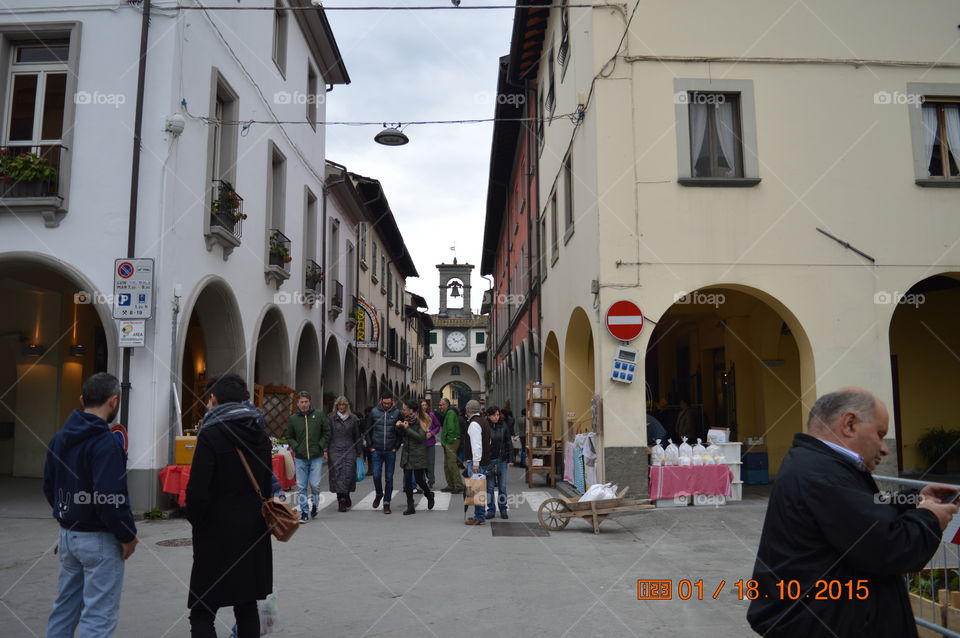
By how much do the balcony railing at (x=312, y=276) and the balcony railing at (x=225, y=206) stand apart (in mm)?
5921

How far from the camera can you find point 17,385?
15.6 m

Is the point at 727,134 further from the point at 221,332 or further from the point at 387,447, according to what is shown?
the point at 221,332

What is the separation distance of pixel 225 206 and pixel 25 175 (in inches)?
127

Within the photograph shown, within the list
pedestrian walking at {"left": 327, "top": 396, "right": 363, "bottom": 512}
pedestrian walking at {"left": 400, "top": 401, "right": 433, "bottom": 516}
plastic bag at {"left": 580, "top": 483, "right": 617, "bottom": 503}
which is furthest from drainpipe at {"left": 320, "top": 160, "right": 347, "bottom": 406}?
plastic bag at {"left": 580, "top": 483, "right": 617, "bottom": 503}

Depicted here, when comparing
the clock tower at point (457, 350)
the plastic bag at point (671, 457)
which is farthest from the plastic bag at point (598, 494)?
the clock tower at point (457, 350)

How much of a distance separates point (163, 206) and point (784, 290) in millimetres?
9650

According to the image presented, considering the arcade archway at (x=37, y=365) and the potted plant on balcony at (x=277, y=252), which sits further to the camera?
the potted plant on balcony at (x=277, y=252)

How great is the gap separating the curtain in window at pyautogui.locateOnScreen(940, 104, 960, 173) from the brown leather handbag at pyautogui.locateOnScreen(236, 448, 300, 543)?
12710 millimetres

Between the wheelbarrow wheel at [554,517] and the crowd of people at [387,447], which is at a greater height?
the crowd of people at [387,447]

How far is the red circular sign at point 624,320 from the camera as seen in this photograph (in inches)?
460

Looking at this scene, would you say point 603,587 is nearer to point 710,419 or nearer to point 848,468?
point 848,468

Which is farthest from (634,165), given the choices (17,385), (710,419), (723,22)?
(17,385)

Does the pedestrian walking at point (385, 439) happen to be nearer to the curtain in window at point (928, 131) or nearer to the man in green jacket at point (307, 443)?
the man in green jacket at point (307, 443)

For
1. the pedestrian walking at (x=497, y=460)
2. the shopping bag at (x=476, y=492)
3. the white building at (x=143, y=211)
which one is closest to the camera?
the shopping bag at (x=476, y=492)
